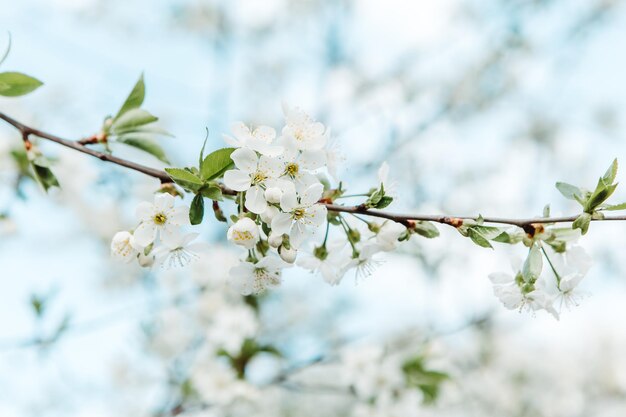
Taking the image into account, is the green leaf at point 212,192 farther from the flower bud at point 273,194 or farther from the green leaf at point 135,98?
the green leaf at point 135,98

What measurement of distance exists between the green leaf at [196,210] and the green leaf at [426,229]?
0.95 feet

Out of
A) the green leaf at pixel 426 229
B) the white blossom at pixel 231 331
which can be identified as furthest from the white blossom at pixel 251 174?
the white blossom at pixel 231 331

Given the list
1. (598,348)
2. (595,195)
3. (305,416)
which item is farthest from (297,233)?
(598,348)

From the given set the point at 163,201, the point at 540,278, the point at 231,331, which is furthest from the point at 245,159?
the point at 231,331

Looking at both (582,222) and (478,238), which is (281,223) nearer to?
(478,238)

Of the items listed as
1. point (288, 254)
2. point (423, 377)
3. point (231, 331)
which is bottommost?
point (288, 254)

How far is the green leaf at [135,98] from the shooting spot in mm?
1057

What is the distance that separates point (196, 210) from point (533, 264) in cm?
46

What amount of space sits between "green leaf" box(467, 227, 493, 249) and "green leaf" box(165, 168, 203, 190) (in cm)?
35

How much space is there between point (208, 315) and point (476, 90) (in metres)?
3.28

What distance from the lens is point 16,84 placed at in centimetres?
97

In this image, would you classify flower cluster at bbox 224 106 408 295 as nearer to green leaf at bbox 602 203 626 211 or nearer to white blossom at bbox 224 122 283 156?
white blossom at bbox 224 122 283 156

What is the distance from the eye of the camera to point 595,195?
0.81m

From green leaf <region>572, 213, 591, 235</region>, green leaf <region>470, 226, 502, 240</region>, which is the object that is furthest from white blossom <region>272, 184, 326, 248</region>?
green leaf <region>572, 213, 591, 235</region>
